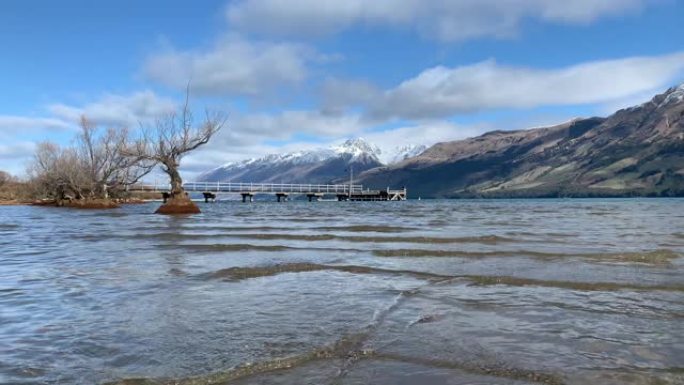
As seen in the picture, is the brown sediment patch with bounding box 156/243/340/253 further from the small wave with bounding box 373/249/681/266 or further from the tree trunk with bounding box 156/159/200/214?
the tree trunk with bounding box 156/159/200/214

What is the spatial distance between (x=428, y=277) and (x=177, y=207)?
36.7 metres

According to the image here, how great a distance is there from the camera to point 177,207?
43125 mm

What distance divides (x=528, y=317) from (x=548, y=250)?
29.2 feet

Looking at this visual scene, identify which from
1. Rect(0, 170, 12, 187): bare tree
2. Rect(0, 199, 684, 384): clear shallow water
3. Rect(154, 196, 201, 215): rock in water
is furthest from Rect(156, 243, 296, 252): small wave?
Rect(0, 170, 12, 187): bare tree

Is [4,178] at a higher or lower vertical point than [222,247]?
higher

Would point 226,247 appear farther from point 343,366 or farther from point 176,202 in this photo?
point 176,202

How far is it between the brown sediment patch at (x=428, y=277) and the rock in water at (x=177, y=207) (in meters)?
Result: 33.0

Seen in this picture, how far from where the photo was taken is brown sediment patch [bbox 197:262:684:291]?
886 centimetres

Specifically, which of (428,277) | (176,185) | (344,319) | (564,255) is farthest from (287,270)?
(176,185)

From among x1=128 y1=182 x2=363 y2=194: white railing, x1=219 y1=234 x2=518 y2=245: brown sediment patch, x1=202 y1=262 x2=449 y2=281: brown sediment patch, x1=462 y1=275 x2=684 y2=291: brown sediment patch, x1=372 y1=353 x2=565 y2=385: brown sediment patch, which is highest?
x1=128 y1=182 x2=363 y2=194: white railing

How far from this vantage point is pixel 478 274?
10.4 m

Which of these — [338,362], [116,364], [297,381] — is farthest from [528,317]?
[116,364]

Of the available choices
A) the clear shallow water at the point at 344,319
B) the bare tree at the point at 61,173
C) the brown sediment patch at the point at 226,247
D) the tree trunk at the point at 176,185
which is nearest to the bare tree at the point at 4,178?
the bare tree at the point at 61,173

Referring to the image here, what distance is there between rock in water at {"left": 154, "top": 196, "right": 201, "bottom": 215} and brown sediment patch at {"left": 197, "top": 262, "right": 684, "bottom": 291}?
33.0m
